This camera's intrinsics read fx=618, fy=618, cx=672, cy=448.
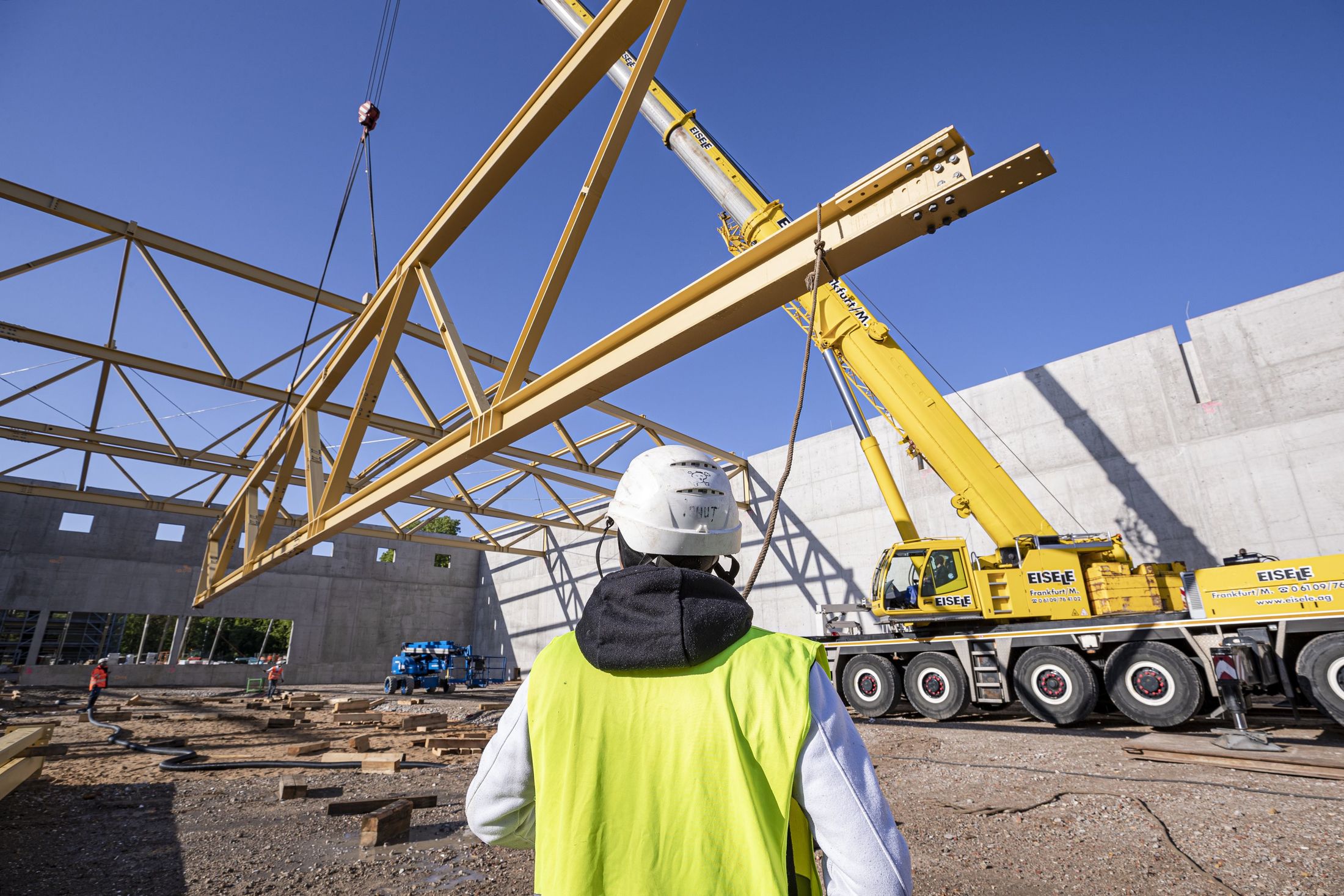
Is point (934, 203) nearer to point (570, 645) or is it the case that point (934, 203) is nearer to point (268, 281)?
point (570, 645)

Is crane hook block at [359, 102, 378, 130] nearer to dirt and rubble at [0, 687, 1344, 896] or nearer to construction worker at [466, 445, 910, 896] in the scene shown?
dirt and rubble at [0, 687, 1344, 896]

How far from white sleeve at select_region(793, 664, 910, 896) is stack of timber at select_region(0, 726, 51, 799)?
23.2 ft

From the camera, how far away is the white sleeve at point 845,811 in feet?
3.06

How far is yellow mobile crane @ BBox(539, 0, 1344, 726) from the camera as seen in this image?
296 inches

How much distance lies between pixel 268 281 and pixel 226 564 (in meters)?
9.50

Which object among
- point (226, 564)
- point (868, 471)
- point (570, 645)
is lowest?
point (570, 645)

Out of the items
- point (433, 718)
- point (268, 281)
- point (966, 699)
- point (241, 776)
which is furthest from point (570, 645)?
point (433, 718)

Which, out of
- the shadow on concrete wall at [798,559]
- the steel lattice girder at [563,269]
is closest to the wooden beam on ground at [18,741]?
the steel lattice girder at [563,269]

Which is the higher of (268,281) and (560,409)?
(268,281)

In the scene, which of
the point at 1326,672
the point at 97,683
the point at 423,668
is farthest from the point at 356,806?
the point at 423,668

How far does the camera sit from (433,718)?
428 inches

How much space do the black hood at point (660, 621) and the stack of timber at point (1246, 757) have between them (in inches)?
293

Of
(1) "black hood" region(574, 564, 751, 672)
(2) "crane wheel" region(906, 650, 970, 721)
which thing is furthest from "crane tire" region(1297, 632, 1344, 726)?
(1) "black hood" region(574, 564, 751, 672)

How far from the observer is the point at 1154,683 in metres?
8.20
